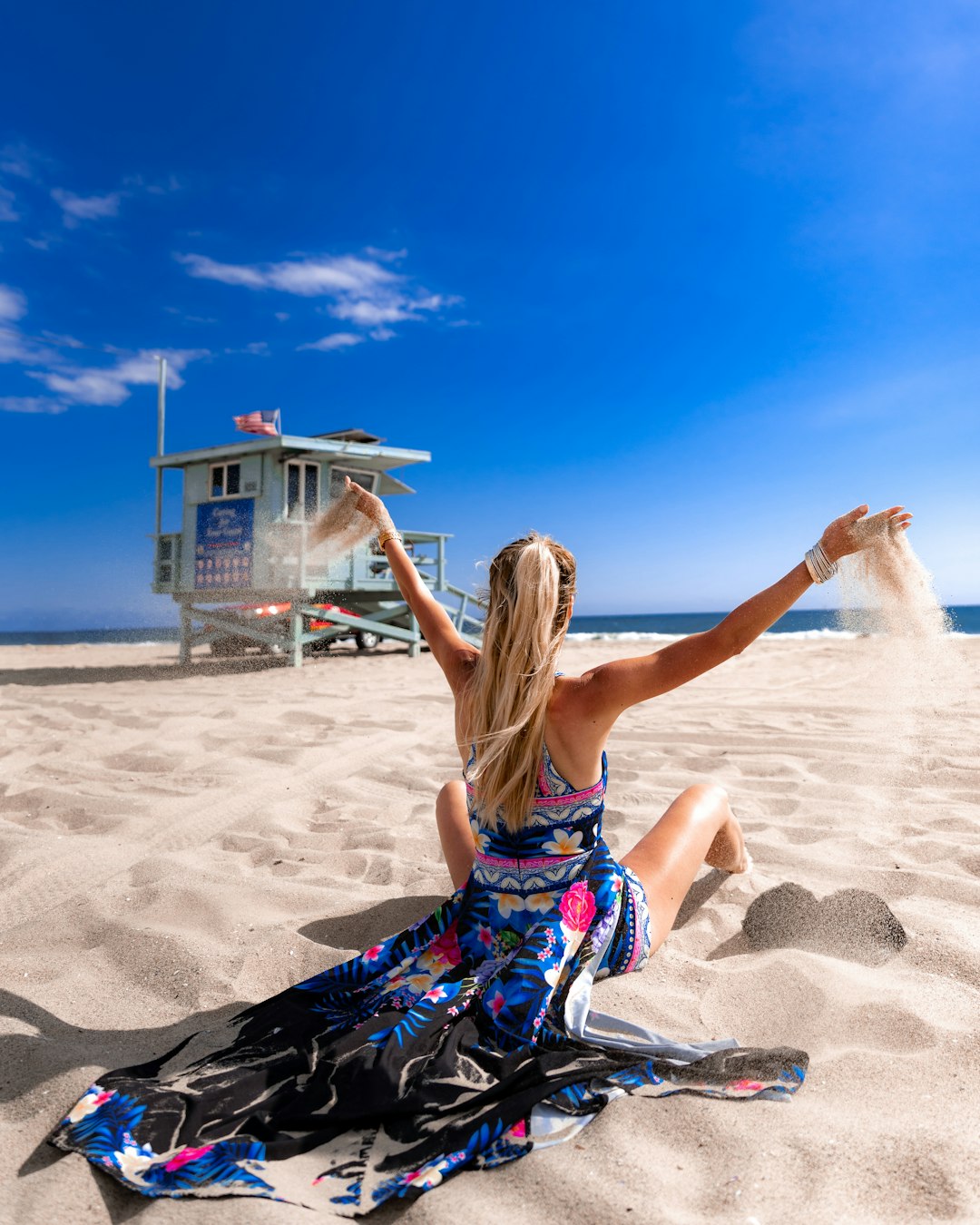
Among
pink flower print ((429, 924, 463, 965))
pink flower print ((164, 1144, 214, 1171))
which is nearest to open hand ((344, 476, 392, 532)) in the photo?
pink flower print ((429, 924, 463, 965))

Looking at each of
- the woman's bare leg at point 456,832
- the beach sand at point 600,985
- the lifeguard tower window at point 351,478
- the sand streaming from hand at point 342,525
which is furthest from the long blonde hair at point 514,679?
the lifeguard tower window at point 351,478

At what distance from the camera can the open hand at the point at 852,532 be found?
2.33 metres

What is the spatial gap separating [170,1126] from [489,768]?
3.56ft

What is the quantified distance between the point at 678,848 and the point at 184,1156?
1658mm

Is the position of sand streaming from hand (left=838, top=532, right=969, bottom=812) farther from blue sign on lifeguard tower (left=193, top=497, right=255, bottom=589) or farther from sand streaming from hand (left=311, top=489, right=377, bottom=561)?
blue sign on lifeguard tower (left=193, top=497, right=255, bottom=589)

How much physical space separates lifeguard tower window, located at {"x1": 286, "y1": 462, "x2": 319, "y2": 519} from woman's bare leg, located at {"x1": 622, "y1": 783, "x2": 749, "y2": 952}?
10064mm

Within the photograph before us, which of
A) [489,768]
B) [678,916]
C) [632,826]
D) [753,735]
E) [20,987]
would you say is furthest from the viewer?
[753,735]

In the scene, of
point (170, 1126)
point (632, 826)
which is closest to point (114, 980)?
point (170, 1126)

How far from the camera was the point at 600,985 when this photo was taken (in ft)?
8.10

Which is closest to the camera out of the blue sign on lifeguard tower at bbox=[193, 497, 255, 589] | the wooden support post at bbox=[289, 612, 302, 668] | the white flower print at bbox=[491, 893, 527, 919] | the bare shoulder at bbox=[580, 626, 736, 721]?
the bare shoulder at bbox=[580, 626, 736, 721]

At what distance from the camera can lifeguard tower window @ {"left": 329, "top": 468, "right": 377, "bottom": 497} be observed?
42.5 feet

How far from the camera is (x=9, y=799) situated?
4449 millimetres

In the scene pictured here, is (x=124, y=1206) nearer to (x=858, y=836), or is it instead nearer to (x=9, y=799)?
(x=858, y=836)

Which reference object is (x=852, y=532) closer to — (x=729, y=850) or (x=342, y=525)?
(x=729, y=850)
